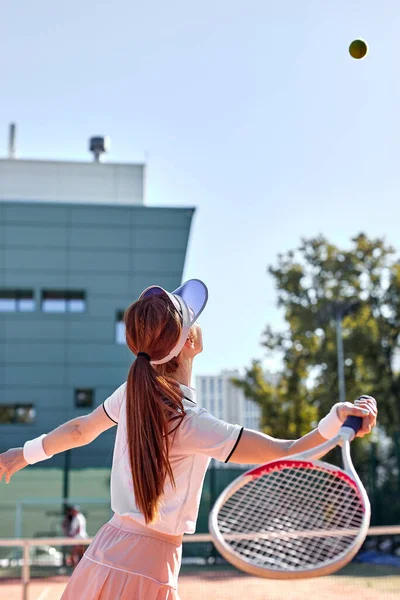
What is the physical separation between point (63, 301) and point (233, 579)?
12747mm

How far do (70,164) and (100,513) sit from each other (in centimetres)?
1280

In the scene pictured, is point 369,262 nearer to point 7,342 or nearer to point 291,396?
point 291,396

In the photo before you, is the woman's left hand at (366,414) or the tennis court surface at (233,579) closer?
the woman's left hand at (366,414)

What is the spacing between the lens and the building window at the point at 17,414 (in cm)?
2355

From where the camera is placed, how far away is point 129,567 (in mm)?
2322

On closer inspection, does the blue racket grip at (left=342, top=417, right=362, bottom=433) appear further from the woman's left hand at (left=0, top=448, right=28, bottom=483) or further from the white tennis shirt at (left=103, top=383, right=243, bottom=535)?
the woman's left hand at (left=0, top=448, right=28, bottom=483)

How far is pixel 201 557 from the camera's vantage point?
52.2ft

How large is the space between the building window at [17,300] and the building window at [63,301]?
1.26ft

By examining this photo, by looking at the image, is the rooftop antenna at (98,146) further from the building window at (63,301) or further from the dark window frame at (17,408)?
the dark window frame at (17,408)

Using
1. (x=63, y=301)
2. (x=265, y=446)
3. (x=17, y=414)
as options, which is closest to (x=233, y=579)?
(x=265, y=446)

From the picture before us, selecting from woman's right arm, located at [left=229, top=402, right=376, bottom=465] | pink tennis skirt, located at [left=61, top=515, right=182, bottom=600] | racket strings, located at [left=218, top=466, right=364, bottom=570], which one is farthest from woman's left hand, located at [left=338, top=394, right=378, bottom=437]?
racket strings, located at [left=218, top=466, right=364, bottom=570]

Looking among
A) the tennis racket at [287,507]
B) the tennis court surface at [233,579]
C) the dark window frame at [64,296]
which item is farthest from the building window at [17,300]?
the tennis racket at [287,507]

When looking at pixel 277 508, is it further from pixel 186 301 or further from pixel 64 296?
pixel 64 296

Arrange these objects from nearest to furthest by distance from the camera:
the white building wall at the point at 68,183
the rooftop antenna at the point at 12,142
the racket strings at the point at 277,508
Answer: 1. the racket strings at the point at 277,508
2. the white building wall at the point at 68,183
3. the rooftop antenna at the point at 12,142
